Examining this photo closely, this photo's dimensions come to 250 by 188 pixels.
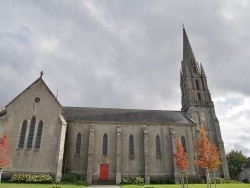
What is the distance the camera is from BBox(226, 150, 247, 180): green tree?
56.7 m

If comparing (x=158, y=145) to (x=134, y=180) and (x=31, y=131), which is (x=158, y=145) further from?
(x=31, y=131)

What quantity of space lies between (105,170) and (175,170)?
34.2 feet

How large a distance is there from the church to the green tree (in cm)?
2778

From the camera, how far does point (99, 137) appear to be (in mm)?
32000

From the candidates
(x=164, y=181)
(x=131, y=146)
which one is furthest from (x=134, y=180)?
(x=131, y=146)

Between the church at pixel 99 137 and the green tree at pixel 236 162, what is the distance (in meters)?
27.8

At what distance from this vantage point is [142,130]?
33406mm

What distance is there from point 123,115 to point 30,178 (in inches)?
671

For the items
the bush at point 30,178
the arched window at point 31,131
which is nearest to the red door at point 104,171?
the bush at point 30,178

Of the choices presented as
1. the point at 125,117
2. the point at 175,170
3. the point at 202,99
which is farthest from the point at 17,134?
the point at 202,99

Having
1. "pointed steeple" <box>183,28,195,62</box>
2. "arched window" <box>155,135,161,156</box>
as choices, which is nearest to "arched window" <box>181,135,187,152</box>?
"arched window" <box>155,135,161,156</box>

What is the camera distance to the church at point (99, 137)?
88.1ft

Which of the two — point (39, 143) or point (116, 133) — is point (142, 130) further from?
point (39, 143)

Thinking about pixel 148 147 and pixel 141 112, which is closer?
pixel 148 147
